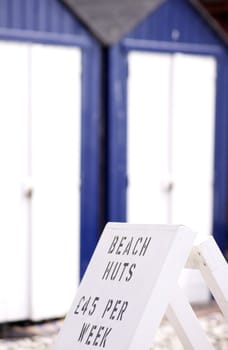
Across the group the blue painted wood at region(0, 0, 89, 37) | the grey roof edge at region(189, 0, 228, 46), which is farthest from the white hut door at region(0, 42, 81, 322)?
the grey roof edge at region(189, 0, 228, 46)

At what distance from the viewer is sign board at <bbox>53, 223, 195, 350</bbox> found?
3.09 m

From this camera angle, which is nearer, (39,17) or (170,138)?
(39,17)

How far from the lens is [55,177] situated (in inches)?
239

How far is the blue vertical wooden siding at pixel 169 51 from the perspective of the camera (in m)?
6.36

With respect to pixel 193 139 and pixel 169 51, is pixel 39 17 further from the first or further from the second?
pixel 193 139

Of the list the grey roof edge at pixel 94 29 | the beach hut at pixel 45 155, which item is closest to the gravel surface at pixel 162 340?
the beach hut at pixel 45 155

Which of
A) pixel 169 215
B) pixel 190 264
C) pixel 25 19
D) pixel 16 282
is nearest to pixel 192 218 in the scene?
pixel 169 215

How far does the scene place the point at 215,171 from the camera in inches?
275

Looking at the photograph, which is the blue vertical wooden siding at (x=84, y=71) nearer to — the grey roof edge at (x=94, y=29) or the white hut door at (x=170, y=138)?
the grey roof edge at (x=94, y=29)

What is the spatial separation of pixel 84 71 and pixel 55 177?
31.9 inches

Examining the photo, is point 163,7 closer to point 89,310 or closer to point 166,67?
point 166,67

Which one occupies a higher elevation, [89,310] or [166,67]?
[166,67]

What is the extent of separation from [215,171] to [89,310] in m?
3.73

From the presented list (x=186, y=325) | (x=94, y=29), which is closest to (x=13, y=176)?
(x=94, y=29)
